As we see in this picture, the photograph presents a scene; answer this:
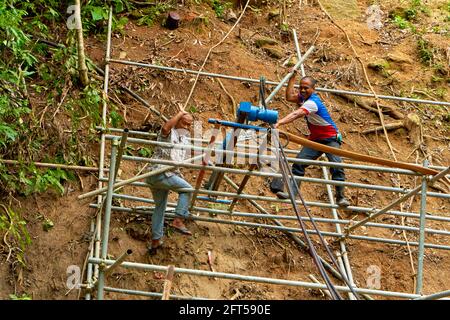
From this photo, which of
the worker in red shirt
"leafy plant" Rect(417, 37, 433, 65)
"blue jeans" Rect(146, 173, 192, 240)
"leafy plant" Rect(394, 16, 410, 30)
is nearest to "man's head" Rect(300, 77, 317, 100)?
the worker in red shirt

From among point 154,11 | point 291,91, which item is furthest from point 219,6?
point 291,91

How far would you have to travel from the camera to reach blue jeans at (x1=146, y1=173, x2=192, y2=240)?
279 inches

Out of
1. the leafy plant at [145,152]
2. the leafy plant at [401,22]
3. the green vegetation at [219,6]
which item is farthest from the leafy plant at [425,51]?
the leafy plant at [145,152]

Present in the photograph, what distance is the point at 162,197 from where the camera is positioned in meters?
7.33

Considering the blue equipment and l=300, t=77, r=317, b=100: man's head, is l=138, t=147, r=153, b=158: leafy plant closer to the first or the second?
l=300, t=77, r=317, b=100: man's head

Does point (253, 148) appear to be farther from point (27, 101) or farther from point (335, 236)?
point (27, 101)

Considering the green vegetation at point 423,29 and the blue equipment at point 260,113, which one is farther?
the green vegetation at point 423,29

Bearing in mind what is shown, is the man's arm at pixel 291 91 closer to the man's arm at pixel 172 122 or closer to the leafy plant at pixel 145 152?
the man's arm at pixel 172 122

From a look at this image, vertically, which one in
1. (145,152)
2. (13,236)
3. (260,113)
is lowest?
(13,236)

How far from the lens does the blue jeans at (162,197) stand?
7.09 meters

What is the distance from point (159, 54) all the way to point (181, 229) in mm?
3298

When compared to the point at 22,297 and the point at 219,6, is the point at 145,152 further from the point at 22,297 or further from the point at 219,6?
the point at 219,6

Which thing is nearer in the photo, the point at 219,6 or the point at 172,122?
the point at 172,122
